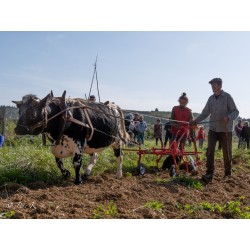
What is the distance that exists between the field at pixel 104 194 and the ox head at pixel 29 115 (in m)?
0.96

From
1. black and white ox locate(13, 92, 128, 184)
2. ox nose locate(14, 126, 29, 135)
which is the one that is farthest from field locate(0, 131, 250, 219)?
ox nose locate(14, 126, 29, 135)

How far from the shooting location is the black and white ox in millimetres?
6285

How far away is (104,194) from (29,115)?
194 cm

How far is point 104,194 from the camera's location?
5.58 m

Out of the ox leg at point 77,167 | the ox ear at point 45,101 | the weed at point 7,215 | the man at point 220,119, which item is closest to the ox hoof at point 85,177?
the ox leg at point 77,167

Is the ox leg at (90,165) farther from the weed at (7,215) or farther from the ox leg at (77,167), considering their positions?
the weed at (7,215)

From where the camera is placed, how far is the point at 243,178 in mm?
8070

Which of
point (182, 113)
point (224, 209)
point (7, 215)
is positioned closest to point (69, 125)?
point (7, 215)

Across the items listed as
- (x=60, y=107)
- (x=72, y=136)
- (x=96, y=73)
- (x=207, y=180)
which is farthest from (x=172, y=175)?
(x=96, y=73)

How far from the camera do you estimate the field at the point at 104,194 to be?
15.0ft

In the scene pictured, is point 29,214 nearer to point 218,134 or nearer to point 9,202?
point 9,202

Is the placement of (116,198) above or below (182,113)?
below

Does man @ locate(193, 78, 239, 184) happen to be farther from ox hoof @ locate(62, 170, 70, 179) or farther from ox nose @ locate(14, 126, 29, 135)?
ox nose @ locate(14, 126, 29, 135)

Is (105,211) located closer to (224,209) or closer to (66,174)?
(224,209)
